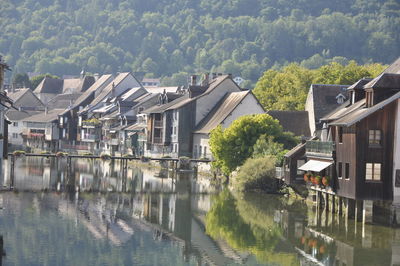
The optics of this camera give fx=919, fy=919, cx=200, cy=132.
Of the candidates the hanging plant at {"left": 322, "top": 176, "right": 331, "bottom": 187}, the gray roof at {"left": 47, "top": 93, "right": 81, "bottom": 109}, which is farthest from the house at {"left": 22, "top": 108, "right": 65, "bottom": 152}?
the hanging plant at {"left": 322, "top": 176, "right": 331, "bottom": 187}

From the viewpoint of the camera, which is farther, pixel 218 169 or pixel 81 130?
pixel 81 130

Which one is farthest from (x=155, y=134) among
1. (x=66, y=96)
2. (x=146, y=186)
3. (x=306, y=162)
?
(x=66, y=96)

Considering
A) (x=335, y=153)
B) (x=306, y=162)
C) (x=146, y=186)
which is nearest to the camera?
(x=335, y=153)

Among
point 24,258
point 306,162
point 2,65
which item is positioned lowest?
point 24,258

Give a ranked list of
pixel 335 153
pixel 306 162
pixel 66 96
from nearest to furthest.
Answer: pixel 335 153 < pixel 306 162 < pixel 66 96

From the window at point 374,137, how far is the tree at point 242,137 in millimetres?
28789

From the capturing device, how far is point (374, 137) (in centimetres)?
5366

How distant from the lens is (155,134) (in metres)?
114

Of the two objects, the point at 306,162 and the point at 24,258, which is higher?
the point at 306,162

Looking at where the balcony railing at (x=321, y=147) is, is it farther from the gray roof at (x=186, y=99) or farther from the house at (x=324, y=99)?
the gray roof at (x=186, y=99)

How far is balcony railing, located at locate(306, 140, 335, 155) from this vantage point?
191 ft

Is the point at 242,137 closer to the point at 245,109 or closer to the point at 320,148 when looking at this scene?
the point at 245,109

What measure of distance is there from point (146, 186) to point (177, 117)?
94.5 ft

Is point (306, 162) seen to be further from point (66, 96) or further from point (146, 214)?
point (66, 96)
